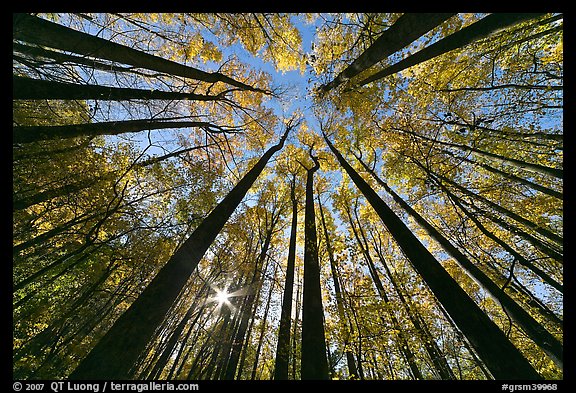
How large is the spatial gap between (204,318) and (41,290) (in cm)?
618

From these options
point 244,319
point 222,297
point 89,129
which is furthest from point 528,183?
point 89,129

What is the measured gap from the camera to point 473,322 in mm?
2750

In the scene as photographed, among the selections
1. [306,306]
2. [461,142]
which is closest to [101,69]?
[306,306]

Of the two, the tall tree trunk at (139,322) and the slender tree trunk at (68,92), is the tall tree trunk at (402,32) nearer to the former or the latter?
the tall tree trunk at (139,322)

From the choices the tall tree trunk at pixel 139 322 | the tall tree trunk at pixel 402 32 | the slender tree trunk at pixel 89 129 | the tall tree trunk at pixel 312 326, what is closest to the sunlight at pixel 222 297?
the tall tree trunk at pixel 312 326

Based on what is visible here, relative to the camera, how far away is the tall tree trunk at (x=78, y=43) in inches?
124

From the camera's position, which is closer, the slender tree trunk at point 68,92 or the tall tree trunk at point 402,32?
the tall tree trunk at point 402,32

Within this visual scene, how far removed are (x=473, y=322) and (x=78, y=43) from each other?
7.77 m

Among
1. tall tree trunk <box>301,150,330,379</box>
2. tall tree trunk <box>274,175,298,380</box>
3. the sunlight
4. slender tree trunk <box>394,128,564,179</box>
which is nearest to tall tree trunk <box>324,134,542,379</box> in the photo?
tall tree trunk <box>301,150,330,379</box>

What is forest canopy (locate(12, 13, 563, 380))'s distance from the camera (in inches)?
138

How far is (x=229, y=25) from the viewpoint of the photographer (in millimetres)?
6020

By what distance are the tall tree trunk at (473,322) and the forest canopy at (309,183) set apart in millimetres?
21

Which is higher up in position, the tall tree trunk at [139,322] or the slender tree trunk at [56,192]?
the slender tree trunk at [56,192]
